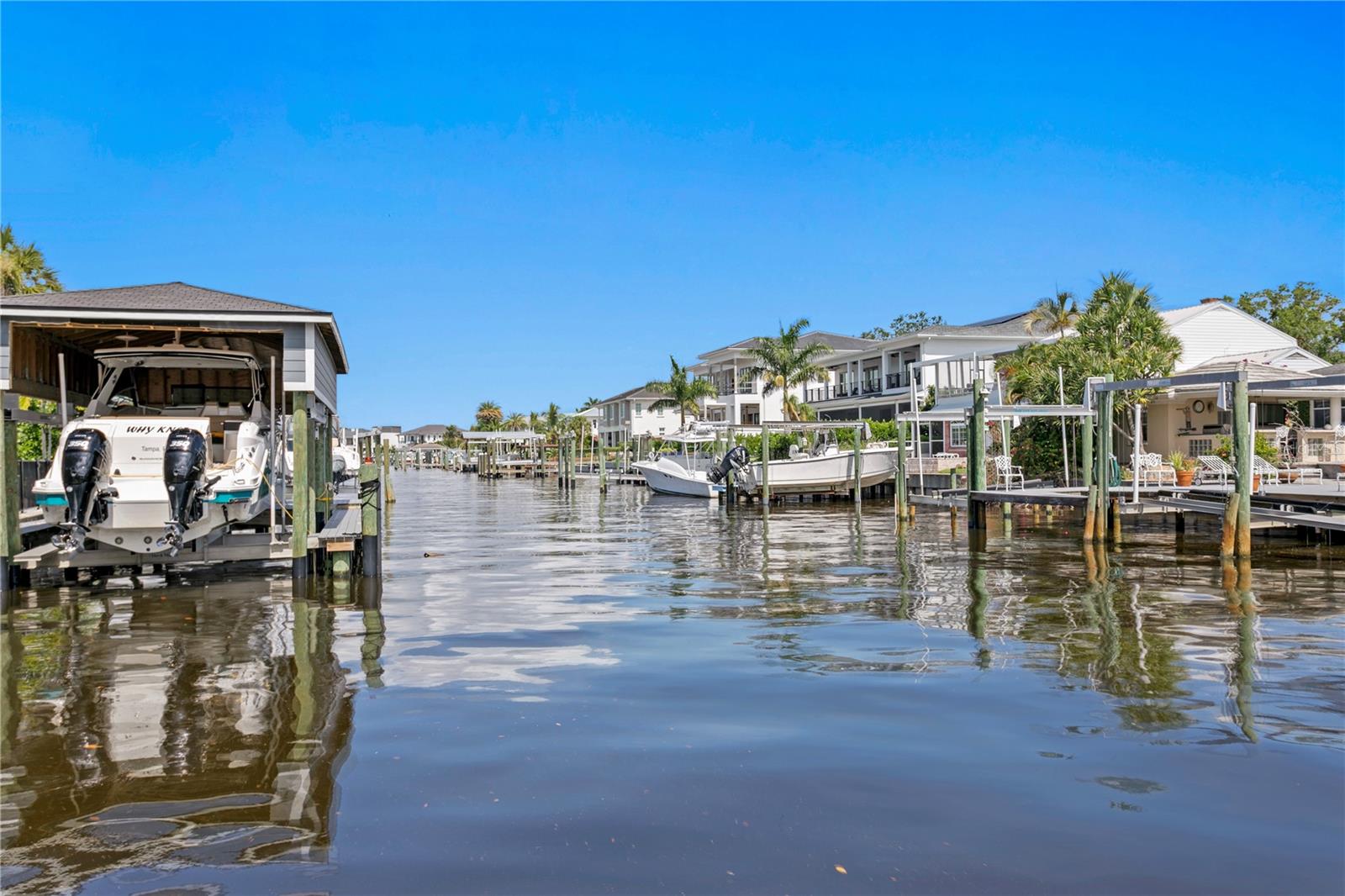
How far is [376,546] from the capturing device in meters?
16.8

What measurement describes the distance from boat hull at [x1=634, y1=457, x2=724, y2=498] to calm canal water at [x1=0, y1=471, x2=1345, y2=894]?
33.2 meters

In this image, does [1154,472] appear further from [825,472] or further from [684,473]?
[684,473]

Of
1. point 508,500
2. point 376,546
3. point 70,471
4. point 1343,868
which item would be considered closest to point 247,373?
point 376,546

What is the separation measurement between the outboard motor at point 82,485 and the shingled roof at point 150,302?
161 cm

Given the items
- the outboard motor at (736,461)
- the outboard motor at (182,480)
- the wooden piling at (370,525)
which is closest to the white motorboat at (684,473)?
the outboard motor at (736,461)

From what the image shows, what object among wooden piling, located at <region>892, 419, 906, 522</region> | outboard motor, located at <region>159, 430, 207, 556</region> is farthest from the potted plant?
outboard motor, located at <region>159, 430, 207, 556</region>

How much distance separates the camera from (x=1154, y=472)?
2791 cm

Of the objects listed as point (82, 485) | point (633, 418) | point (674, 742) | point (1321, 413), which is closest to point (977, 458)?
point (82, 485)

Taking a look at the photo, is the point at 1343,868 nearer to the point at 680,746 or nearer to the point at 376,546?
the point at 680,746

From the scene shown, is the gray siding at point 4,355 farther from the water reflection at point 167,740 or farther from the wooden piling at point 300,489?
the wooden piling at point 300,489

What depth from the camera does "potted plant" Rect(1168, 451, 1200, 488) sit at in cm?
2845

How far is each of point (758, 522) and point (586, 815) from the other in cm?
2665

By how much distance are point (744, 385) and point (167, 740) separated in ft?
230

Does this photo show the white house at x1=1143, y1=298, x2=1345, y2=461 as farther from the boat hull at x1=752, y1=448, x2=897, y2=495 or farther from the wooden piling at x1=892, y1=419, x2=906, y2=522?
the boat hull at x1=752, y1=448, x2=897, y2=495
